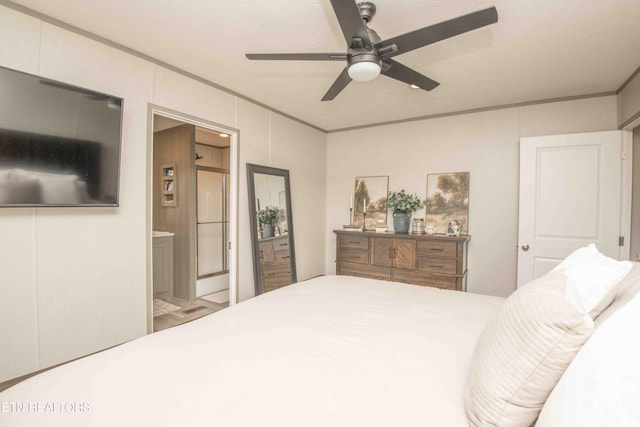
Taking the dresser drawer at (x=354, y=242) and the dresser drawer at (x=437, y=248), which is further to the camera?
the dresser drawer at (x=354, y=242)

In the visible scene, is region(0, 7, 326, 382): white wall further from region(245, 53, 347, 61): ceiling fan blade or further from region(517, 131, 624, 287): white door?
region(517, 131, 624, 287): white door

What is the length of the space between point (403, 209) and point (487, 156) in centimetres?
123

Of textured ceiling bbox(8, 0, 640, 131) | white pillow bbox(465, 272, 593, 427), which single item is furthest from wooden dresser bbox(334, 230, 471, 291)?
white pillow bbox(465, 272, 593, 427)

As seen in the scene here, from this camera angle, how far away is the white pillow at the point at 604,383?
54 cm

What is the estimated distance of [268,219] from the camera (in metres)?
3.75

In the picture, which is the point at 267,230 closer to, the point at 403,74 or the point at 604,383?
the point at 403,74

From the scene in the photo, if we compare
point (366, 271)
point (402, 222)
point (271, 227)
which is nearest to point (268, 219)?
point (271, 227)

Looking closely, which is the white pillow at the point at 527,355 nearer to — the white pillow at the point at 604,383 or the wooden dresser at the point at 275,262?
the white pillow at the point at 604,383

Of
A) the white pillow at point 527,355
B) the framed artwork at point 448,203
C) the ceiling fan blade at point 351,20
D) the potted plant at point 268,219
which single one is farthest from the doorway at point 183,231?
the white pillow at point 527,355

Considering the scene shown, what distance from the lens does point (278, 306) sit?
1.80 m

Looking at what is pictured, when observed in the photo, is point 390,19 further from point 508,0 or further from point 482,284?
point 482,284

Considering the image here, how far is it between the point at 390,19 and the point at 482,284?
3.25m

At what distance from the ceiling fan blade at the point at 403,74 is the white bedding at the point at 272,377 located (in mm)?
1533

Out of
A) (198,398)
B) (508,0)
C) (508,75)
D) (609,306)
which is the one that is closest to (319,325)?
(198,398)
